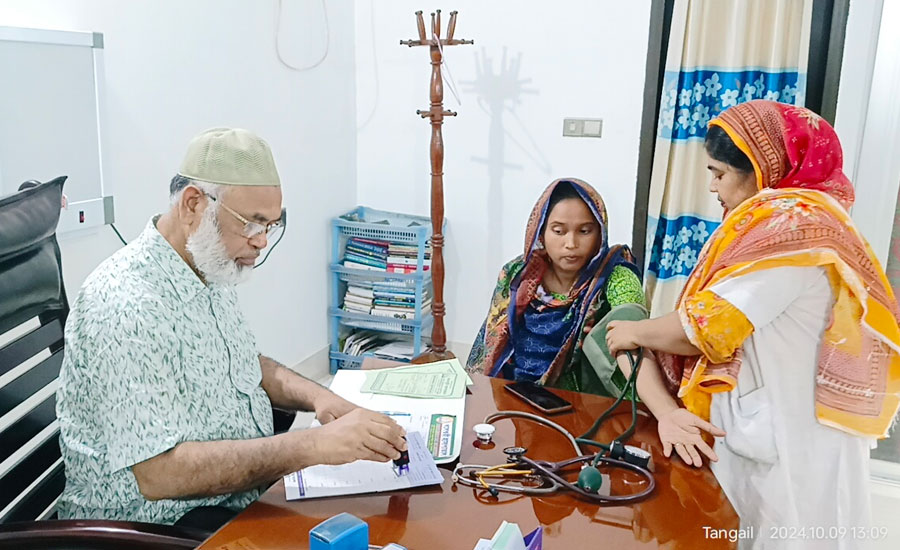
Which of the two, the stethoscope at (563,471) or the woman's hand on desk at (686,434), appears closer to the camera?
the stethoscope at (563,471)

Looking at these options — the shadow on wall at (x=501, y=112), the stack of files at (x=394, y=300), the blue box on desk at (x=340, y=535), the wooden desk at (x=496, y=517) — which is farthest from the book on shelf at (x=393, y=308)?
the blue box on desk at (x=340, y=535)

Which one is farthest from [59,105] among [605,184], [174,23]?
[605,184]

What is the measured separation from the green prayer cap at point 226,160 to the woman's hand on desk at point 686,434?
2.85 feet

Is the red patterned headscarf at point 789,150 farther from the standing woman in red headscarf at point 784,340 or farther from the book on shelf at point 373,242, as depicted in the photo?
the book on shelf at point 373,242

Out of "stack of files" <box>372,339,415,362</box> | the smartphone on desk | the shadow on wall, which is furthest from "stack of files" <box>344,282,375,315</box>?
the smartphone on desk

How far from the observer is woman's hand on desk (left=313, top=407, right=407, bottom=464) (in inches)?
44.1

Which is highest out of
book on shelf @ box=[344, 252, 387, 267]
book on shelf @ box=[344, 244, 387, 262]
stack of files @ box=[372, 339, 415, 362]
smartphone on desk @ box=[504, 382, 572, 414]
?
smartphone on desk @ box=[504, 382, 572, 414]

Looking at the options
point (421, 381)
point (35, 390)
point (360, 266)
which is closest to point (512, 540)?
point (421, 381)

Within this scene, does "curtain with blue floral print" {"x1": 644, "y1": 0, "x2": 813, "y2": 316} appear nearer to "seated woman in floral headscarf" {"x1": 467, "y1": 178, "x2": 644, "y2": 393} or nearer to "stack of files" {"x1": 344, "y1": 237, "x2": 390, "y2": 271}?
"seated woman in floral headscarf" {"x1": 467, "y1": 178, "x2": 644, "y2": 393}

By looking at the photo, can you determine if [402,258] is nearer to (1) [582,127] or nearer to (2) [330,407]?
(1) [582,127]

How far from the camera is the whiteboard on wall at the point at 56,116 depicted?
1.74 metres

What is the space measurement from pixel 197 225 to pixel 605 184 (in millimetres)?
2287

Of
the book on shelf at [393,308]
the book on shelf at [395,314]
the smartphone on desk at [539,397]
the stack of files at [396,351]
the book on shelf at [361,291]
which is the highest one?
the smartphone on desk at [539,397]

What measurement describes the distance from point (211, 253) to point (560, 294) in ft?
3.36
